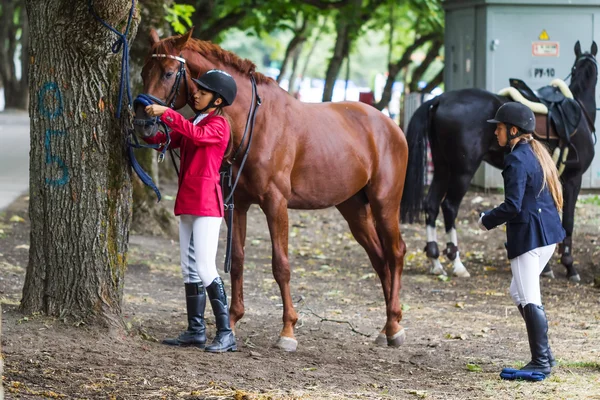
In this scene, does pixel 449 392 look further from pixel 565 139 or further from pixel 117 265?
pixel 565 139

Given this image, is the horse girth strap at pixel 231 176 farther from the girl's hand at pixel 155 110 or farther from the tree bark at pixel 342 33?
the tree bark at pixel 342 33

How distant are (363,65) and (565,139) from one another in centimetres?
5181

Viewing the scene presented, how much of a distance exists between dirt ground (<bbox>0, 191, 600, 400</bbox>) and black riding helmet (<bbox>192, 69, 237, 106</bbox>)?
5.34 feet

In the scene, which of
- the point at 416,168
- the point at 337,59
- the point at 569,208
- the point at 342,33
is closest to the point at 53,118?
the point at 416,168

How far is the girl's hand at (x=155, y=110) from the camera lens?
18.4ft

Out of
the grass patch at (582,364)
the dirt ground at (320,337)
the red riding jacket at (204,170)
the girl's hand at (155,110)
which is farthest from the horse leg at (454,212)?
the girl's hand at (155,110)

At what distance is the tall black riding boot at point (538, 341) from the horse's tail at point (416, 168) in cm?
436

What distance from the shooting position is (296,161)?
685 cm

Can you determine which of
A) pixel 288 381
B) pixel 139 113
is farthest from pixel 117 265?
pixel 288 381

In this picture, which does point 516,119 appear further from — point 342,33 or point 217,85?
point 342,33

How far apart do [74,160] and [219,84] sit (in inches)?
40.0

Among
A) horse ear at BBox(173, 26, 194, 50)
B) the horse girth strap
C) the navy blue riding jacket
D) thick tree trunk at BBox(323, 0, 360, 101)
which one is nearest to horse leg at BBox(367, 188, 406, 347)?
the horse girth strap

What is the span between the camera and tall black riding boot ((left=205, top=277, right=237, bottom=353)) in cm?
607

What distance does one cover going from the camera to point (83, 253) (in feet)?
19.2
